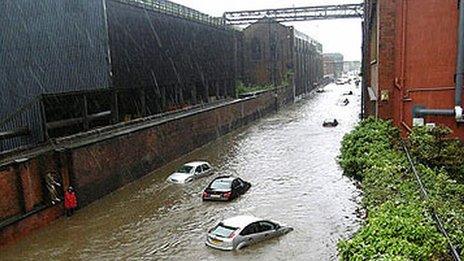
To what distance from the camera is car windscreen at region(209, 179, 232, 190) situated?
21.2m

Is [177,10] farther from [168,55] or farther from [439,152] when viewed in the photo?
[439,152]

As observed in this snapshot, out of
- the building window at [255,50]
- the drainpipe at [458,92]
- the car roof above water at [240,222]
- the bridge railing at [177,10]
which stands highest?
the bridge railing at [177,10]

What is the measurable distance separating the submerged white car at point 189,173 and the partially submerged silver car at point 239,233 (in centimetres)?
862

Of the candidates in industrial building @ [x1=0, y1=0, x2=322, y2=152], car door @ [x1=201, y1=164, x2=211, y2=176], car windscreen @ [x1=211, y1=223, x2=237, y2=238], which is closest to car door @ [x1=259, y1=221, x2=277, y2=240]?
car windscreen @ [x1=211, y1=223, x2=237, y2=238]

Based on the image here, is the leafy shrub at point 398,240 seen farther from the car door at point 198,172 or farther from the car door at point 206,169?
the car door at point 206,169

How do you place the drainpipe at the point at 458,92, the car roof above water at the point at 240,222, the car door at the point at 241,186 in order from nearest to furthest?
the car roof above water at the point at 240,222
the drainpipe at the point at 458,92
the car door at the point at 241,186

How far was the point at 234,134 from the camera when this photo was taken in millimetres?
41625

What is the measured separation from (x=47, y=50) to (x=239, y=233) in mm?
15297

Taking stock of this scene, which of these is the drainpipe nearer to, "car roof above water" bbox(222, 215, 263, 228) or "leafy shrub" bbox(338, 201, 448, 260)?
"car roof above water" bbox(222, 215, 263, 228)

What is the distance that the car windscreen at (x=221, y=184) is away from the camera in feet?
69.7

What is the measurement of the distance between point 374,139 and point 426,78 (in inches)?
145

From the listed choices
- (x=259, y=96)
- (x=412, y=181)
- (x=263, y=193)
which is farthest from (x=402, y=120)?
(x=259, y=96)

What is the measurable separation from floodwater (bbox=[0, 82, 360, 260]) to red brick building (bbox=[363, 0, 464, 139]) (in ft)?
15.5

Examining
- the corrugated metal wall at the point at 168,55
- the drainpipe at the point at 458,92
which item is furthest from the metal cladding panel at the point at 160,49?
the drainpipe at the point at 458,92
